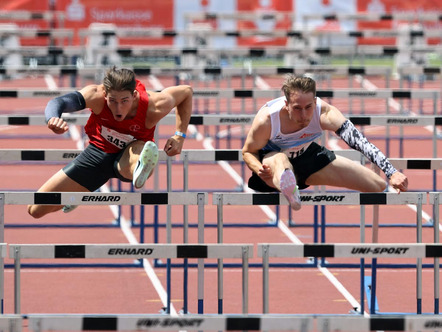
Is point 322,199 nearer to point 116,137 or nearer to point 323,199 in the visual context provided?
point 323,199

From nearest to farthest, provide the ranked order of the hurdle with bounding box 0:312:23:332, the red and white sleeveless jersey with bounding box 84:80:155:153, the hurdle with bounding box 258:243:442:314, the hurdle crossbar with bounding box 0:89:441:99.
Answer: the hurdle with bounding box 0:312:23:332 → the hurdle with bounding box 258:243:442:314 → the red and white sleeveless jersey with bounding box 84:80:155:153 → the hurdle crossbar with bounding box 0:89:441:99

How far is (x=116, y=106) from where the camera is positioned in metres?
7.23

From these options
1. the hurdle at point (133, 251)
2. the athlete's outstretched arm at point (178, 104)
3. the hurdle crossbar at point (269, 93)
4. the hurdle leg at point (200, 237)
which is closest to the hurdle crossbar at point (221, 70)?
the hurdle crossbar at point (269, 93)

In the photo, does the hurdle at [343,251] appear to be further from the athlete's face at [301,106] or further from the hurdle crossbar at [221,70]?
the hurdle crossbar at [221,70]

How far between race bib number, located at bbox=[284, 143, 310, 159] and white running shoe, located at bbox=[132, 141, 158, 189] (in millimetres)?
972

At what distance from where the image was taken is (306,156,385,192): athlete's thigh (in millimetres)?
6969

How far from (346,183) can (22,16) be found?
13004mm

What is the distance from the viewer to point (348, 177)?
7.06 meters

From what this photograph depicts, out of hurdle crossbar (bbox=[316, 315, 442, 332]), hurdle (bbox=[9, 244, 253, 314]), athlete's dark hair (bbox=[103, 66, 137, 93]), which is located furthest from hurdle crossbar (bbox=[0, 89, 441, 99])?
hurdle crossbar (bbox=[316, 315, 442, 332])

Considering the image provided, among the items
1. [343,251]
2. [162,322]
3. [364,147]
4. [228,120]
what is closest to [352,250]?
[343,251]

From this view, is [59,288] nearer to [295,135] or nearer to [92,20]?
[295,135]

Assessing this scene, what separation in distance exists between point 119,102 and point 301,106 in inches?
52.1

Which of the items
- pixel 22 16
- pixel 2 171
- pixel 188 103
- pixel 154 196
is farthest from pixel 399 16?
pixel 154 196

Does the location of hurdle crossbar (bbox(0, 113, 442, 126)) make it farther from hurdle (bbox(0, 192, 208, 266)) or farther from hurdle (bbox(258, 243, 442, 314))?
hurdle (bbox(258, 243, 442, 314))
